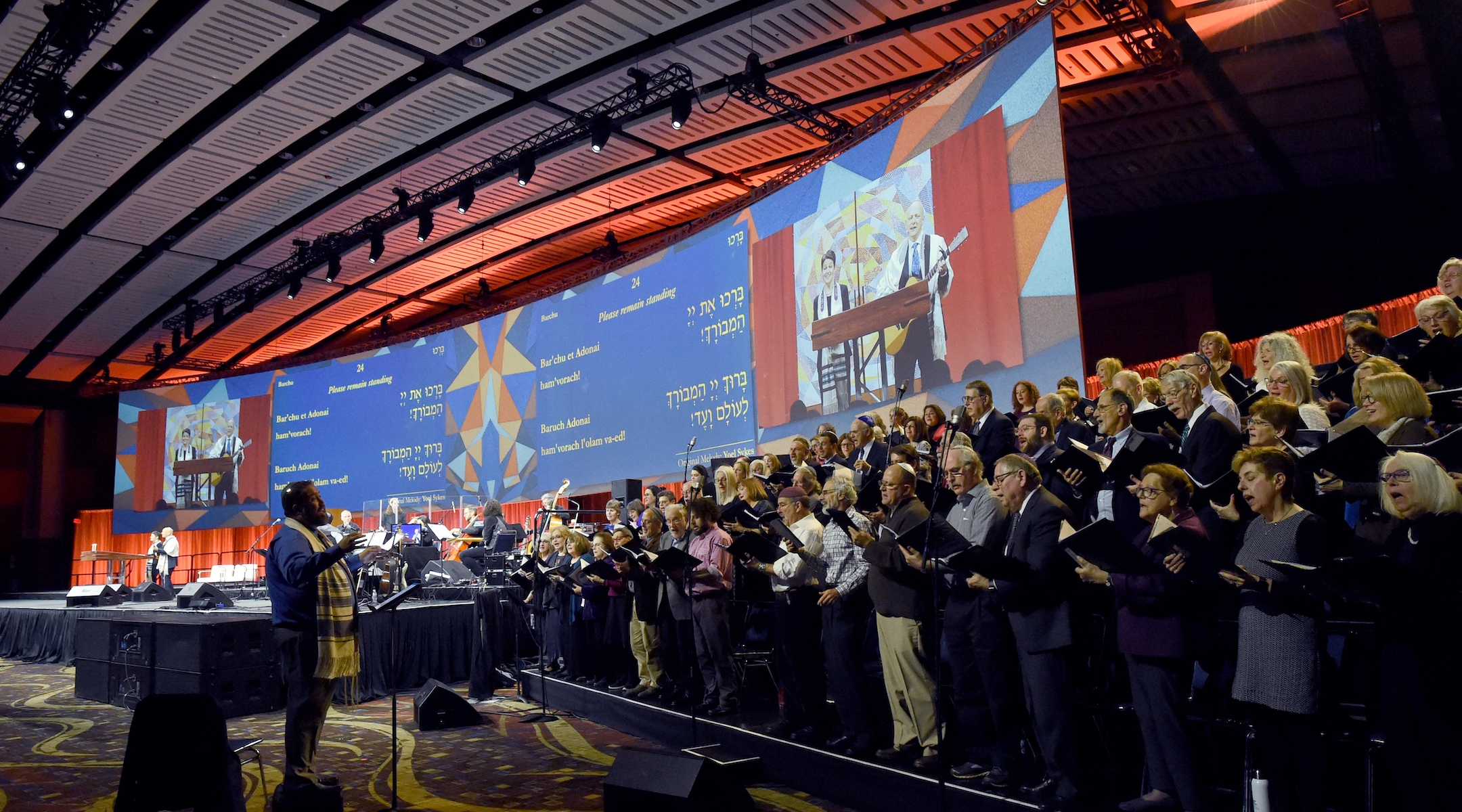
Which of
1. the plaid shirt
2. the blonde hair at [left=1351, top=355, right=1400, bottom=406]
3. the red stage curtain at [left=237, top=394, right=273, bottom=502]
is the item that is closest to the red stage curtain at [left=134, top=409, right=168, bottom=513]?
the red stage curtain at [left=237, top=394, right=273, bottom=502]

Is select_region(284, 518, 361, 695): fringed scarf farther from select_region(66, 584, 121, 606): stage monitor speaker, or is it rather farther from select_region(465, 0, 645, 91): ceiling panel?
select_region(66, 584, 121, 606): stage monitor speaker

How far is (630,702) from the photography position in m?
6.68

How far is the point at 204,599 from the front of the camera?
10.5 metres

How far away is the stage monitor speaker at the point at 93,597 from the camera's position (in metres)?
12.1

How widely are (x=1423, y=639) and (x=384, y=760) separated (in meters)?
5.47

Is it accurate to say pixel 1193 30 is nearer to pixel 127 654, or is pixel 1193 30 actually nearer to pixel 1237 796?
pixel 1237 796

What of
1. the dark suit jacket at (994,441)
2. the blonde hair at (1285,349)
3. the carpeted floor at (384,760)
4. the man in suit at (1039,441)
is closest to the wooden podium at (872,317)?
the dark suit jacket at (994,441)

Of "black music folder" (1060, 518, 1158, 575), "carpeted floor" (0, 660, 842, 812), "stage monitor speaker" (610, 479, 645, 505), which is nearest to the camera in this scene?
"black music folder" (1060, 518, 1158, 575)

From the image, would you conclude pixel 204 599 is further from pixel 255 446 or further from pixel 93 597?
pixel 255 446

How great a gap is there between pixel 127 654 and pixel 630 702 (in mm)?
4697

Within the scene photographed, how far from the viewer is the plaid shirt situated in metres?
4.92

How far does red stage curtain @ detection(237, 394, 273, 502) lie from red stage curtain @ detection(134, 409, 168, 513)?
1928mm

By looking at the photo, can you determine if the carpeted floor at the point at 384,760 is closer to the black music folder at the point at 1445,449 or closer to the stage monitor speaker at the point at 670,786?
the stage monitor speaker at the point at 670,786

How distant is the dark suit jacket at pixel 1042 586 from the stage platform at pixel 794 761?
0.65 metres
